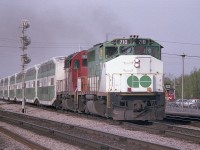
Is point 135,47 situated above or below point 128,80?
above

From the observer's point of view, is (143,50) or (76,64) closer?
(143,50)

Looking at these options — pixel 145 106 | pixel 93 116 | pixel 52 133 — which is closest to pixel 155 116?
pixel 145 106

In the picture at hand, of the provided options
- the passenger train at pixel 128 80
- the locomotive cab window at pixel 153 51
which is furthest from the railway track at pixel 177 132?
the locomotive cab window at pixel 153 51

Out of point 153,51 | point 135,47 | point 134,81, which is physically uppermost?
point 135,47

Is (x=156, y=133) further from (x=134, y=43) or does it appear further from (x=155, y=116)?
(x=134, y=43)

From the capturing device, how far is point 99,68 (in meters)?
19.5

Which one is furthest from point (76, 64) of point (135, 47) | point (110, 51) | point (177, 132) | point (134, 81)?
point (177, 132)

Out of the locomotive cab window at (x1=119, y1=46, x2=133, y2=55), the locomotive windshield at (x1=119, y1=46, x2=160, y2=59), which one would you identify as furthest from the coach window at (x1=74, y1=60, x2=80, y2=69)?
the locomotive windshield at (x1=119, y1=46, x2=160, y2=59)

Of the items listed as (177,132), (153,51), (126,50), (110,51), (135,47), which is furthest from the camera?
(110,51)

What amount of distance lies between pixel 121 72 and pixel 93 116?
607 centimetres

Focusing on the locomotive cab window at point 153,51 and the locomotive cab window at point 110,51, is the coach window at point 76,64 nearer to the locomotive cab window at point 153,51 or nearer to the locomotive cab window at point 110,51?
the locomotive cab window at point 110,51

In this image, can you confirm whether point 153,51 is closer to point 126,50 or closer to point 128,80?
point 126,50

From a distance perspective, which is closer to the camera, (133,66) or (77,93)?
(133,66)

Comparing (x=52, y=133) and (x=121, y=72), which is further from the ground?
(x=121, y=72)
